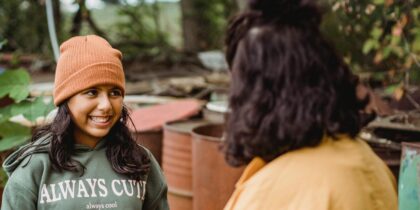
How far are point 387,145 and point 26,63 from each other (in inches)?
252

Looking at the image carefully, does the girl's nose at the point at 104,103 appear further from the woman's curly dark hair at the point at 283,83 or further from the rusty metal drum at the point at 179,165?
the rusty metal drum at the point at 179,165

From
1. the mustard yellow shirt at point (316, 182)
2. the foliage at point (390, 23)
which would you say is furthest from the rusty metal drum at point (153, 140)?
the mustard yellow shirt at point (316, 182)

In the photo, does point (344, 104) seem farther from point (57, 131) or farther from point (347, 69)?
point (57, 131)

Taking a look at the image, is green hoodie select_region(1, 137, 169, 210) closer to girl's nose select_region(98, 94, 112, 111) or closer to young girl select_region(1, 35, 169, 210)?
young girl select_region(1, 35, 169, 210)

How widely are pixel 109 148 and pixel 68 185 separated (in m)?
0.23

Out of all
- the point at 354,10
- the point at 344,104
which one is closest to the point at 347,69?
the point at 344,104

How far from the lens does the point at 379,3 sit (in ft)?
14.9

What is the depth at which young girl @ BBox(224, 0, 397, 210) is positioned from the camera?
1530mm

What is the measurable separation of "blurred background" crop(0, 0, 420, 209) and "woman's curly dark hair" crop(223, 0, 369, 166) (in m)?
0.22

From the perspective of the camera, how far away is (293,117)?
1.54m

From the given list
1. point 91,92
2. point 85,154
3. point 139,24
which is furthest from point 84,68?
point 139,24

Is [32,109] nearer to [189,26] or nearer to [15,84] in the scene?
[15,84]

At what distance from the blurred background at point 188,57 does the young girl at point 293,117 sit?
0.24 meters

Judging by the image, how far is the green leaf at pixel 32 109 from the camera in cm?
340
